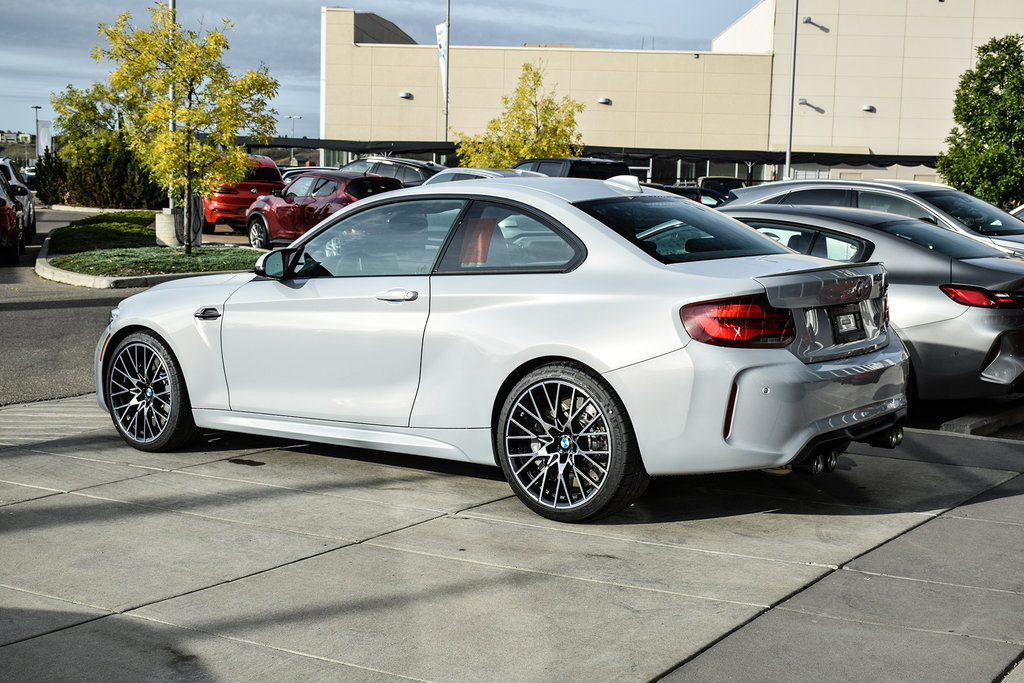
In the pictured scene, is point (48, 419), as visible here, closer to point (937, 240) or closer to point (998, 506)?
point (998, 506)

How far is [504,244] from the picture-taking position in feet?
19.2

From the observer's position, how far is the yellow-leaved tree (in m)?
18.7

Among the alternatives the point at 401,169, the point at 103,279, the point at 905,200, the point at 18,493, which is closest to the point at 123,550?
the point at 18,493

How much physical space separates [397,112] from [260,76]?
153 feet

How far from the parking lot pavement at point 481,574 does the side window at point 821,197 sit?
19.8ft

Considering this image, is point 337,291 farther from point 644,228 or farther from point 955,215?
point 955,215

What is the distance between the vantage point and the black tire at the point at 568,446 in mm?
5250

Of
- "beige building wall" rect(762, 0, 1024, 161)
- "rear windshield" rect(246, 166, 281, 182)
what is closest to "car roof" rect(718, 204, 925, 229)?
"rear windshield" rect(246, 166, 281, 182)

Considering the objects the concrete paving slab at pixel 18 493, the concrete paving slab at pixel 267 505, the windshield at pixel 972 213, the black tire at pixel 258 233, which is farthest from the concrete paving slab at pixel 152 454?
the black tire at pixel 258 233

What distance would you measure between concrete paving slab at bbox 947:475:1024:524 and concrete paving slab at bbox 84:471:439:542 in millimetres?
2639

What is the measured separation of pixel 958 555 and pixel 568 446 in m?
1.76

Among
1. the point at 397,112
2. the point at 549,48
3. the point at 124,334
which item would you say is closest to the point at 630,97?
the point at 549,48

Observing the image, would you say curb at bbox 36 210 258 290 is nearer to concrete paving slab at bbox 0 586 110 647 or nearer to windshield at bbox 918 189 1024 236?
windshield at bbox 918 189 1024 236

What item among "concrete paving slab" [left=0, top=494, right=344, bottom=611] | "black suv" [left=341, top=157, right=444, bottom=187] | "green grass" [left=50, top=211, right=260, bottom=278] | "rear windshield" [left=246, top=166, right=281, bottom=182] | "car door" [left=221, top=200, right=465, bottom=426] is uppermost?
"black suv" [left=341, top=157, right=444, bottom=187]
